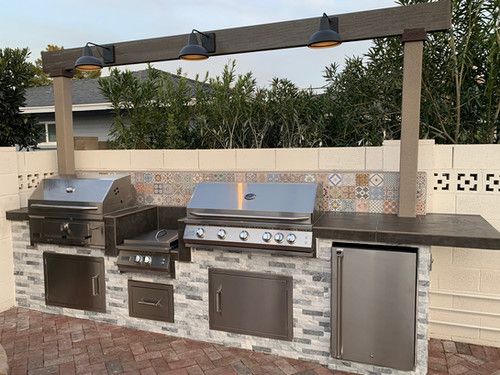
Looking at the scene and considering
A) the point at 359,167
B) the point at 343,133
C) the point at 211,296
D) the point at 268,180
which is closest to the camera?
the point at 211,296


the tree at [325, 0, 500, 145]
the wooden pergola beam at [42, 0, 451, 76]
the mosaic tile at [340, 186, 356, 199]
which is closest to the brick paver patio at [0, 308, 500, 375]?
the mosaic tile at [340, 186, 356, 199]

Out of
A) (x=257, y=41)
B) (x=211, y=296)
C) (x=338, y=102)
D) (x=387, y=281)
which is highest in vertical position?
(x=257, y=41)

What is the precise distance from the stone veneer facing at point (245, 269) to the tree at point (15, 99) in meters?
2.42

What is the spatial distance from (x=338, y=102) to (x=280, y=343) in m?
3.35

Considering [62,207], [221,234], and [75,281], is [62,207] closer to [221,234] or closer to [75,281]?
[75,281]

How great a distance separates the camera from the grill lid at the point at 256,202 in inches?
117

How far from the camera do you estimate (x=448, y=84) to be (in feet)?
13.3

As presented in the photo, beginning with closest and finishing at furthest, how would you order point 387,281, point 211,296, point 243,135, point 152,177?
point 387,281 < point 211,296 < point 152,177 < point 243,135

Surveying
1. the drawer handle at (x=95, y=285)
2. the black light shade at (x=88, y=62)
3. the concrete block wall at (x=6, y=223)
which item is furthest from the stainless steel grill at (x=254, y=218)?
the concrete block wall at (x=6, y=223)

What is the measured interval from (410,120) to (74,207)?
2838 millimetres

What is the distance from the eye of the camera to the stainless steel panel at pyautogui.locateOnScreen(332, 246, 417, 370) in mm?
2652

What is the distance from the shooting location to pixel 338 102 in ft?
17.7

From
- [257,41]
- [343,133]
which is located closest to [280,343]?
[257,41]

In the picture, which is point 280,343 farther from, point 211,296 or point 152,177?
point 152,177
